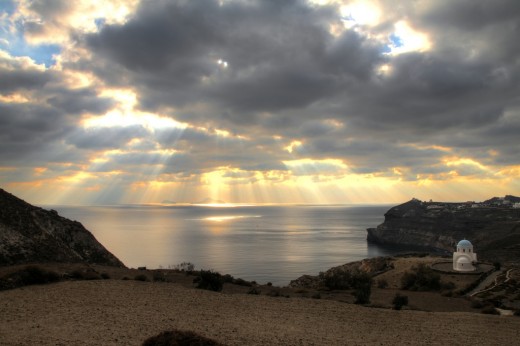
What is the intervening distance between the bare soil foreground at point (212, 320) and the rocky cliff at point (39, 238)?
13.9 meters

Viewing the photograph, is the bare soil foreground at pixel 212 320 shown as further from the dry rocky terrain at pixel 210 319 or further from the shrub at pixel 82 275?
the shrub at pixel 82 275

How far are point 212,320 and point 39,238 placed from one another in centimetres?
2944

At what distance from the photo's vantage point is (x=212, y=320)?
1827 centimetres

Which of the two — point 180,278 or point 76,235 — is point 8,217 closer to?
point 76,235

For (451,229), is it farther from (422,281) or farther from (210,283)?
(210,283)

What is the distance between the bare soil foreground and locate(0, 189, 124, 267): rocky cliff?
13870 mm

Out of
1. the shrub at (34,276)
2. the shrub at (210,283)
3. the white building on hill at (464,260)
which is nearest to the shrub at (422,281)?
the white building on hill at (464,260)

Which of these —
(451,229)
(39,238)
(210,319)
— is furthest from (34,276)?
(451,229)

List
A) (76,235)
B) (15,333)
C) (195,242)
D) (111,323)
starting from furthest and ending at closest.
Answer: (195,242)
(76,235)
(111,323)
(15,333)

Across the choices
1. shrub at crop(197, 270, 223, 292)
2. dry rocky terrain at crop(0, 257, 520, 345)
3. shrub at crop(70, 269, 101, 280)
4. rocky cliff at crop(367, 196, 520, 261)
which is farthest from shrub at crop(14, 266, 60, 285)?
rocky cliff at crop(367, 196, 520, 261)

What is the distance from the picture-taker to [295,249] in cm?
13600

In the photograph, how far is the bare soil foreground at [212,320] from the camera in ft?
50.6

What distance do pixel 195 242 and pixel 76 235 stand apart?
351 feet

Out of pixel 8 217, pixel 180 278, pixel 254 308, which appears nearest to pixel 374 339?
pixel 254 308
